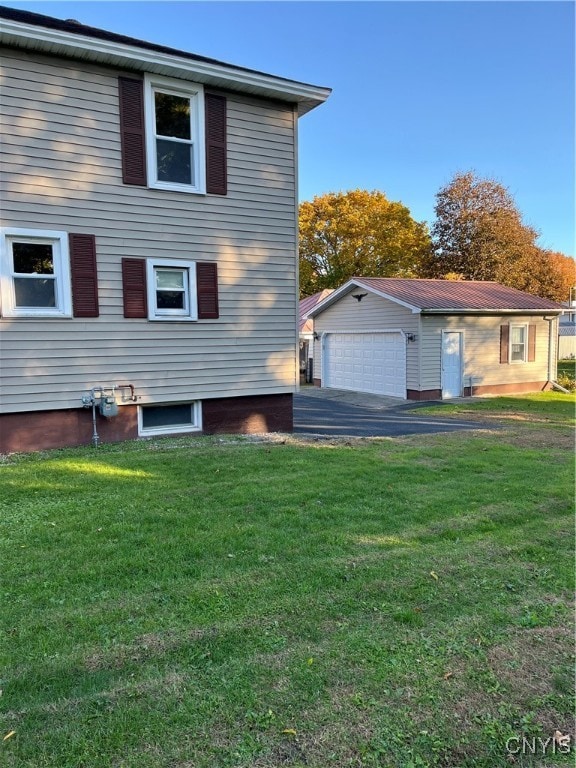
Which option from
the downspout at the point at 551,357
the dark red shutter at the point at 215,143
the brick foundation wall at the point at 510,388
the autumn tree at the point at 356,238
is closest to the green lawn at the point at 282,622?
the dark red shutter at the point at 215,143

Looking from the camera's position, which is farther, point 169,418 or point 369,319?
point 369,319

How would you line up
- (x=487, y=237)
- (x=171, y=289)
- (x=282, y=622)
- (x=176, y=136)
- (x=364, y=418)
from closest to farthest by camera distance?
(x=282, y=622) < (x=176, y=136) < (x=171, y=289) < (x=364, y=418) < (x=487, y=237)

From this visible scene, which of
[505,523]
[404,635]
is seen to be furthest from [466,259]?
[404,635]

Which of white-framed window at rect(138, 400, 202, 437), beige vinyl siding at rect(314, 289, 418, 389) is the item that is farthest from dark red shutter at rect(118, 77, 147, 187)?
beige vinyl siding at rect(314, 289, 418, 389)

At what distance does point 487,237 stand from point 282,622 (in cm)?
2944

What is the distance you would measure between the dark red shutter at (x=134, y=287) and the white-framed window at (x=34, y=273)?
0.86m

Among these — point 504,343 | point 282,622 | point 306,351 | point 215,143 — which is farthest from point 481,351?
→ point 282,622

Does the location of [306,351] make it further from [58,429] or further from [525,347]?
[58,429]

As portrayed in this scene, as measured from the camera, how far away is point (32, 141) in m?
7.41

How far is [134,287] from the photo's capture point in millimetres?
8289

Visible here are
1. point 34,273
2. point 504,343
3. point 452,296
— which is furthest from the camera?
point 504,343

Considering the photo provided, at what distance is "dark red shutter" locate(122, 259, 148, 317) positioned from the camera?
8219 mm

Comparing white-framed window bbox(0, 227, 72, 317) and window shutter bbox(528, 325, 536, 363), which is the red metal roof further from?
white-framed window bbox(0, 227, 72, 317)

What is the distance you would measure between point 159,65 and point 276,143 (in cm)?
239
